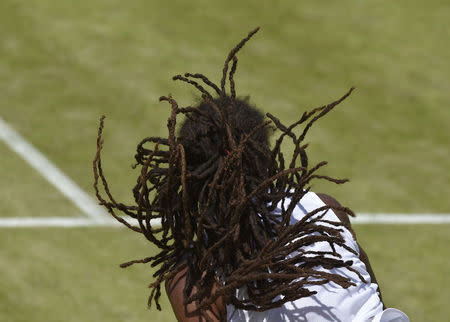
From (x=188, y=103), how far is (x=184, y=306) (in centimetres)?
535

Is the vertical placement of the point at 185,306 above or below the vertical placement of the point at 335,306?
below

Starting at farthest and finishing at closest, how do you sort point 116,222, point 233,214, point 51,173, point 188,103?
point 188,103 < point 51,173 < point 116,222 < point 233,214

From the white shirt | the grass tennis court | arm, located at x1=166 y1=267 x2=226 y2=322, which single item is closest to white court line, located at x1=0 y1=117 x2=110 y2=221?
the grass tennis court

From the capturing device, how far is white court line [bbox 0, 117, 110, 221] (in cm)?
756

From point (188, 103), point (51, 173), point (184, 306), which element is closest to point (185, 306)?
point (184, 306)

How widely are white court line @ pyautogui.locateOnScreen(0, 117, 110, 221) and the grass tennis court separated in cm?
6

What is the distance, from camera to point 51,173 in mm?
7949

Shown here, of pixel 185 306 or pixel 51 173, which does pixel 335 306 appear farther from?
pixel 51 173

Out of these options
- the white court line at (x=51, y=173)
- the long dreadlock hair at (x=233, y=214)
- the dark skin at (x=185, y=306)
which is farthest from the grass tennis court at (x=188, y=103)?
the long dreadlock hair at (x=233, y=214)

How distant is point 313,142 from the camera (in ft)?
27.8

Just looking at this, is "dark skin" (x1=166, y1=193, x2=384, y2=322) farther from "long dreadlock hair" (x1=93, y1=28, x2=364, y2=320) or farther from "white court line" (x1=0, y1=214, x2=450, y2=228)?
"white court line" (x1=0, y1=214, x2=450, y2=228)

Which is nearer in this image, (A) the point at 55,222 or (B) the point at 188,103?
(A) the point at 55,222

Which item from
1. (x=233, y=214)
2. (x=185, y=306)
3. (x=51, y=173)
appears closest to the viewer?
(x=233, y=214)

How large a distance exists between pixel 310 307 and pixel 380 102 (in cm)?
567
